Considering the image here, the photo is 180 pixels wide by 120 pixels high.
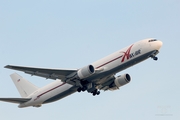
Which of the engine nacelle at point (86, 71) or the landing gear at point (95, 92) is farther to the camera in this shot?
the landing gear at point (95, 92)

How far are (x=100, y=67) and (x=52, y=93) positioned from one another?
25.2 feet

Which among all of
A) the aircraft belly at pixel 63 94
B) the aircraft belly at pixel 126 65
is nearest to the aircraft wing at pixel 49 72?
the aircraft belly at pixel 63 94

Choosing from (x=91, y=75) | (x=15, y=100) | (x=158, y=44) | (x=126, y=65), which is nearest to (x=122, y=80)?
(x=91, y=75)

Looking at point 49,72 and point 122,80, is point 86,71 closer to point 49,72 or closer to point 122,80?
point 49,72

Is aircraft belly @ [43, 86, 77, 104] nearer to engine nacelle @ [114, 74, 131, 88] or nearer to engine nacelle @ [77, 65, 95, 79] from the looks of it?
engine nacelle @ [77, 65, 95, 79]

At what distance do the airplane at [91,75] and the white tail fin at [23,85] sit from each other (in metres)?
0.35

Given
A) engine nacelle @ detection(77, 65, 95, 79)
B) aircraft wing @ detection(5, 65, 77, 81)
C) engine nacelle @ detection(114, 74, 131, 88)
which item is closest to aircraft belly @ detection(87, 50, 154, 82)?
engine nacelle @ detection(77, 65, 95, 79)

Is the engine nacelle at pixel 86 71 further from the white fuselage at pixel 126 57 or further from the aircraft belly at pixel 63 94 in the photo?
the aircraft belly at pixel 63 94

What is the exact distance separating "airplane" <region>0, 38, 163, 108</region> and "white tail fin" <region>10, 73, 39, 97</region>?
355mm

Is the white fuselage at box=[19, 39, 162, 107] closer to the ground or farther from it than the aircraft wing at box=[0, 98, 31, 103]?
farther from it

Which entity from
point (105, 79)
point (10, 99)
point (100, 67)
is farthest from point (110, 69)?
point (10, 99)

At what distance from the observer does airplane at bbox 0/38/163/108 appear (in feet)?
167

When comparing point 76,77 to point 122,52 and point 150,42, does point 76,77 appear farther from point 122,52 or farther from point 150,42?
point 150,42

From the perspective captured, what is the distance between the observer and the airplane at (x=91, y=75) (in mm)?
50875
